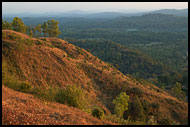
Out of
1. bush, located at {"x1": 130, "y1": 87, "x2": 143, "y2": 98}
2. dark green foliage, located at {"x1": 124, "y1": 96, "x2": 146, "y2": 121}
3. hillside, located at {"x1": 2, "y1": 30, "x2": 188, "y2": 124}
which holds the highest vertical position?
hillside, located at {"x1": 2, "y1": 30, "x2": 188, "y2": 124}

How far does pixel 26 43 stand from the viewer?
19469 mm

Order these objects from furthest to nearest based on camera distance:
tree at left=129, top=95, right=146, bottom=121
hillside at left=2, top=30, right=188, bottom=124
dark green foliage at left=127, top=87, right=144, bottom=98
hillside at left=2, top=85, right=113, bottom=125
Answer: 1. dark green foliage at left=127, top=87, right=144, bottom=98
2. tree at left=129, top=95, right=146, bottom=121
3. hillside at left=2, top=30, right=188, bottom=124
4. hillside at left=2, top=85, right=113, bottom=125

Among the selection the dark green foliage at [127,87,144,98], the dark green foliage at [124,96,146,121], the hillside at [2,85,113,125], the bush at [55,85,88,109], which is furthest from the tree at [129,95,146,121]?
the hillside at [2,85,113,125]

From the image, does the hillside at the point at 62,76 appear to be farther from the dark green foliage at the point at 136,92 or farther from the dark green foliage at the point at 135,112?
the dark green foliage at the point at 135,112

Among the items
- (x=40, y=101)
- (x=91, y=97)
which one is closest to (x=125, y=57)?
(x=91, y=97)

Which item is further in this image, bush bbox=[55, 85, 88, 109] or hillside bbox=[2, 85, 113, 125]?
bush bbox=[55, 85, 88, 109]

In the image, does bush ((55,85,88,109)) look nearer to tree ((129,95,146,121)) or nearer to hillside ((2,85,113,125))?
hillside ((2,85,113,125))

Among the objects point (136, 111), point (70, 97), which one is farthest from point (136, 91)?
point (70, 97)

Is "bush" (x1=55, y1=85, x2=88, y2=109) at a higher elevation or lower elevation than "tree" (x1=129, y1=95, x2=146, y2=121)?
higher

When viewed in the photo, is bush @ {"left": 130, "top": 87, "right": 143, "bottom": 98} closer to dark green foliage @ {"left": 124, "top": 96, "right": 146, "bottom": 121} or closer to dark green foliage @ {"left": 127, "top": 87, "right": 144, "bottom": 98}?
dark green foliage @ {"left": 127, "top": 87, "right": 144, "bottom": 98}

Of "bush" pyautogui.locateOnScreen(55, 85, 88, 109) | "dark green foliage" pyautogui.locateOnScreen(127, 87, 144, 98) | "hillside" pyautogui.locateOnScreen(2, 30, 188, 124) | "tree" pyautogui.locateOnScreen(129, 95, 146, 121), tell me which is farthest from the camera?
"dark green foliage" pyautogui.locateOnScreen(127, 87, 144, 98)

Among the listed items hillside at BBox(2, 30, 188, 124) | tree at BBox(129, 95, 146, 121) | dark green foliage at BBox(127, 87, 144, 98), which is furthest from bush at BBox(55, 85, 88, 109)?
dark green foliage at BBox(127, 87, 144, 98)

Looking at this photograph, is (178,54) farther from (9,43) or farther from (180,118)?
(9,43)

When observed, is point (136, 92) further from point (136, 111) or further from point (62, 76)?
point (62, 76)
